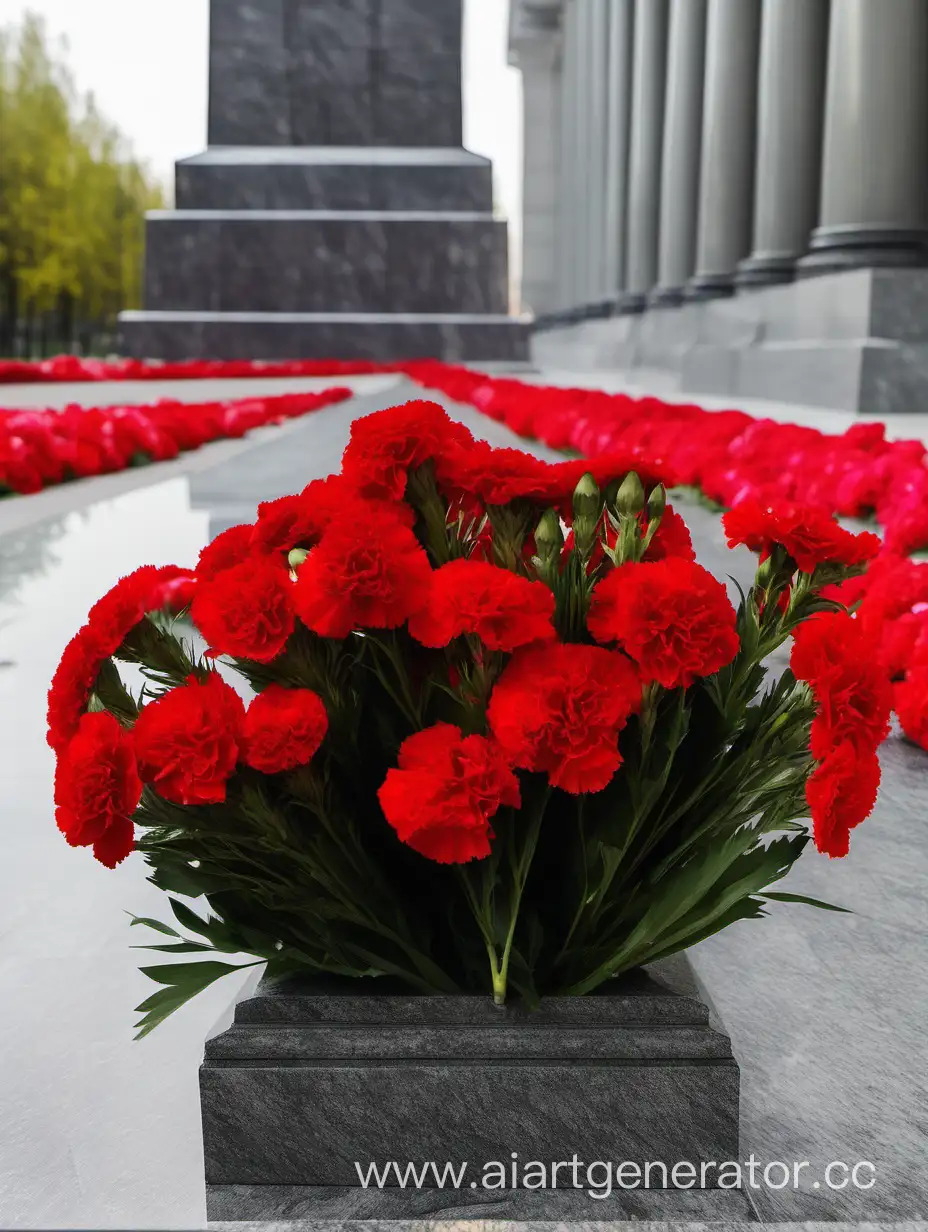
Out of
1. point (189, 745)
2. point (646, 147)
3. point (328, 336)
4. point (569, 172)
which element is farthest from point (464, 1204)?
point (569, 172)

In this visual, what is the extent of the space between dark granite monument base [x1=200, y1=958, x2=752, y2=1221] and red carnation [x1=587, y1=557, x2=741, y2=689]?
0.52 meters

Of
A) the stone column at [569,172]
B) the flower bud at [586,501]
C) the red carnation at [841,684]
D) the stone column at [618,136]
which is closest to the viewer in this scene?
the red carnation at [841,684]

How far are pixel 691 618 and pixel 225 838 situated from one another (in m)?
0.63

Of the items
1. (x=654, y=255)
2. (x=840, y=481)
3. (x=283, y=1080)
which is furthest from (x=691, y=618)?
(x=654, y=255)

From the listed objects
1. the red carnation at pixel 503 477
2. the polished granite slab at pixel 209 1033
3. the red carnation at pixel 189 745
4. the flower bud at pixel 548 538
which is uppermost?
the red carnation at pixel 503 477

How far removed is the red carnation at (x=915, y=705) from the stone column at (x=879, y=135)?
461 inches

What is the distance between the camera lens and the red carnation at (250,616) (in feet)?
5.44

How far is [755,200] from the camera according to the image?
22.7m

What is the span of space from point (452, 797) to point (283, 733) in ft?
0.70

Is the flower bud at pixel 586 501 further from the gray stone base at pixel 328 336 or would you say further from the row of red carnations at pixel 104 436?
the gray stone base at pixel 328 336

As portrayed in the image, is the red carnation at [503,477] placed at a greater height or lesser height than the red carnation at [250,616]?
greater

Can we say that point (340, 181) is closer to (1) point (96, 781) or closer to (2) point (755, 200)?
(2) point (755, 200)

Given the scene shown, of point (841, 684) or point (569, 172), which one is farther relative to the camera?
point (569, 172)

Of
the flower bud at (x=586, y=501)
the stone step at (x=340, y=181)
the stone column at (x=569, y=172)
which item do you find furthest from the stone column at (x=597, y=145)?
the flower bud at (x=586, y=501)
